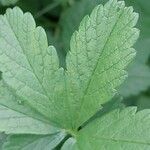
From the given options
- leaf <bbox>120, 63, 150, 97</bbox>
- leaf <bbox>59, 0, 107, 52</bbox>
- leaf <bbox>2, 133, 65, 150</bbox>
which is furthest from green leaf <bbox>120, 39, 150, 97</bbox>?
leaf <bbox>2, 133, 65, 150</bbox>

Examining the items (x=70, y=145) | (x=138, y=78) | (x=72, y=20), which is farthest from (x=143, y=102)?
(x=70, y=145)

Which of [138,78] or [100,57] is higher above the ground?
[138,78]

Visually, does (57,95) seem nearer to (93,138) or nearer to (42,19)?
(93,138)

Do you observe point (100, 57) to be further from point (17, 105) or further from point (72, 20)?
point (72, 20)

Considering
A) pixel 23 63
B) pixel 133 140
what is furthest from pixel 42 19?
pixel 133 140

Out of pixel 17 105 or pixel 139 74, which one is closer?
pixel 17 105
